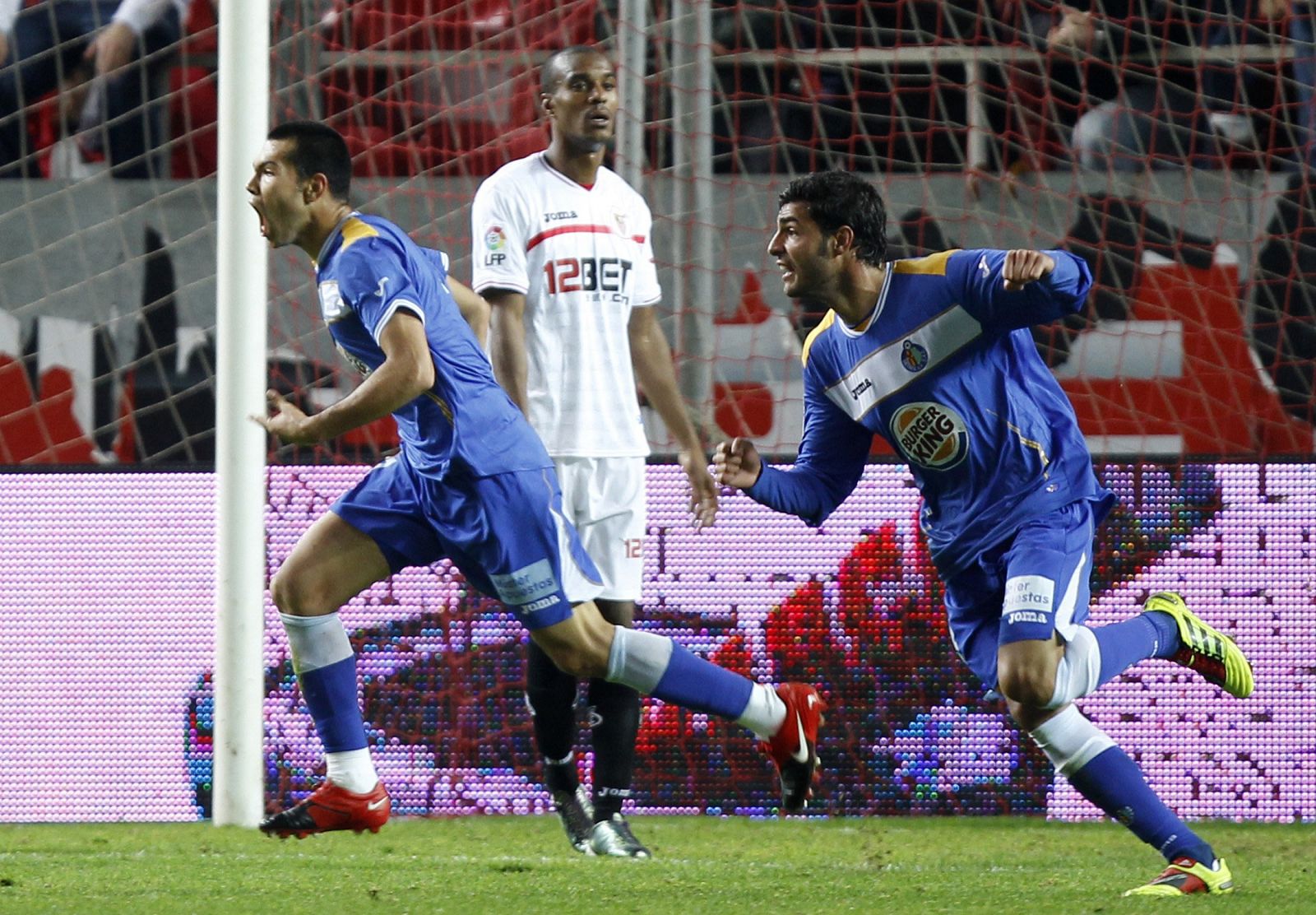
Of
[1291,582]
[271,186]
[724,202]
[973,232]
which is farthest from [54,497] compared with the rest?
[1291,582]

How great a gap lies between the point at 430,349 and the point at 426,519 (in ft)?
1.36

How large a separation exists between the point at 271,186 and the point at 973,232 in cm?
319

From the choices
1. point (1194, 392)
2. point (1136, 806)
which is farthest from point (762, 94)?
point (1136, 806)

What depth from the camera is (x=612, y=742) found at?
504 cm

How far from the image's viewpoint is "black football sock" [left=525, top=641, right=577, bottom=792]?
16.6ft

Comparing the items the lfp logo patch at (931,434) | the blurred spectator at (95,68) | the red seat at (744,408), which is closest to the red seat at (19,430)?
the blurred spectator at (95,68)

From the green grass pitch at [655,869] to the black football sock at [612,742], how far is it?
18 cm

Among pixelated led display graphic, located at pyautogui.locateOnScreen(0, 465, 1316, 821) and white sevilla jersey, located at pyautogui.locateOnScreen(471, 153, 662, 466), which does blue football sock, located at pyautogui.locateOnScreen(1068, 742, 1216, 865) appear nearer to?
white sevilla jersey, located at pyautogui.locateOnScreen(471, 153, 662, 466)

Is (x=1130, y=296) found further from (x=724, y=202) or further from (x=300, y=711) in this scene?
(x=300, y=711)

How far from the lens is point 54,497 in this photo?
235 inches

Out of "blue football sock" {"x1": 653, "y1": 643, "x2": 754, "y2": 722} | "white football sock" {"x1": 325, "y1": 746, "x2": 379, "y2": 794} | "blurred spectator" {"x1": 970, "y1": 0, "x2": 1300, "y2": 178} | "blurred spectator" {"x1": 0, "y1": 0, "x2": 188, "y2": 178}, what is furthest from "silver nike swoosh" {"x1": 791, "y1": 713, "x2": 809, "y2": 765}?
"blurred spectator" {"x1": 0, "y1": 0, "x2": 188, "y2": 178}

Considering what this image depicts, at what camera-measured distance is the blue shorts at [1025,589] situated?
13.1 ft

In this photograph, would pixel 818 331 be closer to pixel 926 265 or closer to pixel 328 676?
pixel 926 265

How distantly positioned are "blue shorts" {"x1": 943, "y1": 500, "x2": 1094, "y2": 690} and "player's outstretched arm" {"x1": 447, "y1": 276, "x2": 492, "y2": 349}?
1407mm
